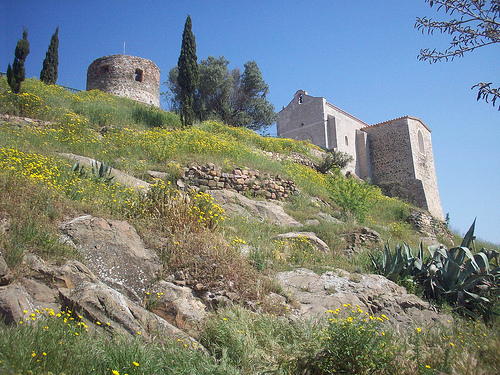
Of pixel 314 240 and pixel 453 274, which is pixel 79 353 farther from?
pixel 453 274

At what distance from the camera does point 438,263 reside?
6.48 metres

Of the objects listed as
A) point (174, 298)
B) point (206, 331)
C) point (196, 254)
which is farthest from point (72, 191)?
point (206, 331)

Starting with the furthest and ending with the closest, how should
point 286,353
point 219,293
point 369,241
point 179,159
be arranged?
point 179,159 < point 369,241 < point 219,293 < point 286,353

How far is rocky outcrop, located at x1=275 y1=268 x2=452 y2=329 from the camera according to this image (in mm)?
4840

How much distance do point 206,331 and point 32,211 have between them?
2669 mm

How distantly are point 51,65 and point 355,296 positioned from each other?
66.9 ft

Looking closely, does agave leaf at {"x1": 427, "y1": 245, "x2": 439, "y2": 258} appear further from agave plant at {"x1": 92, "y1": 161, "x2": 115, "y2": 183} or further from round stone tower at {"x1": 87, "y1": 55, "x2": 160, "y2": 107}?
round stone tower at {"x1": 87, "y1": 55, "x2": 160, "y2": 107}

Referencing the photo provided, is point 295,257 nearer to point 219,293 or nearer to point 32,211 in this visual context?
point 219,293

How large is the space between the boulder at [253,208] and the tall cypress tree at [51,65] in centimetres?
1467

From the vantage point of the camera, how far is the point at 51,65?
1916 centimetres

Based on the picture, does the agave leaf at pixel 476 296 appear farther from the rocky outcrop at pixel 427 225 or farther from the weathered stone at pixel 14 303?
the rocky outcrop at pixel 427 225

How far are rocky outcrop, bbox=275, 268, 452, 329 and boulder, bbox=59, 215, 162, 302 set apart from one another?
1.91 m

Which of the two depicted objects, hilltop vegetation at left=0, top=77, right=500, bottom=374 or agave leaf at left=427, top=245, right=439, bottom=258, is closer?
hilltop vegetation at left=0, top=77, right=500, bottom=374

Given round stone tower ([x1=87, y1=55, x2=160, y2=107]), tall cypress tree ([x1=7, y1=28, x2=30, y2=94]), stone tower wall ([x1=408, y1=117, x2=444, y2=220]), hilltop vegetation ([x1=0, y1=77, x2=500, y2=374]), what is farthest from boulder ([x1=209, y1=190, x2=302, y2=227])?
stone tower wall ([x1=408, y1=117, x2=444, y2=220])
